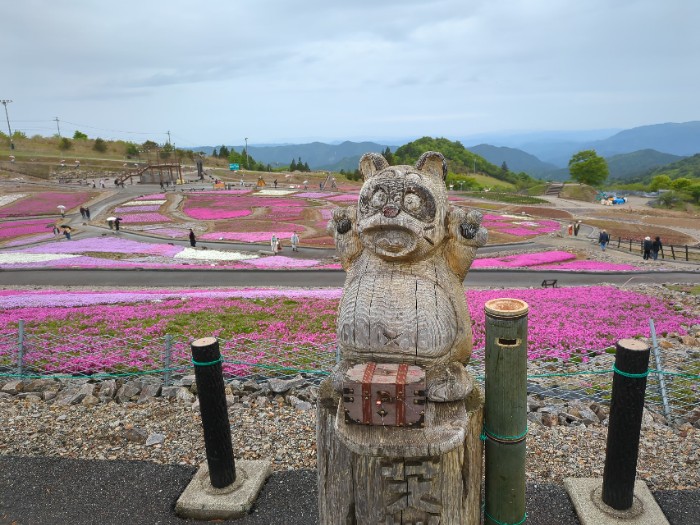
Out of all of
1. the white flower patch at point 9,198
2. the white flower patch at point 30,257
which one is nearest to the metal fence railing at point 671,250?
the white flower patch at point 30,257

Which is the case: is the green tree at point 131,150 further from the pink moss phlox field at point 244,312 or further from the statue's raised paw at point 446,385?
the statue's raised paw at point 446,385

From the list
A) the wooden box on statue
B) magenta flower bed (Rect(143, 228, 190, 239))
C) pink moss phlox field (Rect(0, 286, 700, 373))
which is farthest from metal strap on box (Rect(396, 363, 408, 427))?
magenta flower bed (Rect(143, 228, 190, 239))

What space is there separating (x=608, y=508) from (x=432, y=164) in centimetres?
418

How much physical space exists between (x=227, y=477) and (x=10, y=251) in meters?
29.5

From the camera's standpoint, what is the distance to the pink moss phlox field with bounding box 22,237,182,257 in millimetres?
27844

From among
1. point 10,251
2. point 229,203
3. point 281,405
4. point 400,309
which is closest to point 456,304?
point 400,309

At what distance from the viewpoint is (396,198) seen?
3404 millimetres

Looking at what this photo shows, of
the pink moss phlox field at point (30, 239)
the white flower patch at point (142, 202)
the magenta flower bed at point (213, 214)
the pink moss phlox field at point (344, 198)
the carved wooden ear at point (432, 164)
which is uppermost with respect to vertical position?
the carved wooden ear at point (432, 164)

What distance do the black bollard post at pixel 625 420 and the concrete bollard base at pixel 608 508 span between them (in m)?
0.08

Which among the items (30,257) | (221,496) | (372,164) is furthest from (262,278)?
(372,164)

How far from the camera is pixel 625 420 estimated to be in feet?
14.7

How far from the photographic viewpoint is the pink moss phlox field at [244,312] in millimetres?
9617

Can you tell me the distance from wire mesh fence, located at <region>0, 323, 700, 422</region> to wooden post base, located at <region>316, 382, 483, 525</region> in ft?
15.5

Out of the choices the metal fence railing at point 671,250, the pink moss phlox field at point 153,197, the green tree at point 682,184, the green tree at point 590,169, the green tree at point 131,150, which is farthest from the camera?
the green tree at point 131,150
